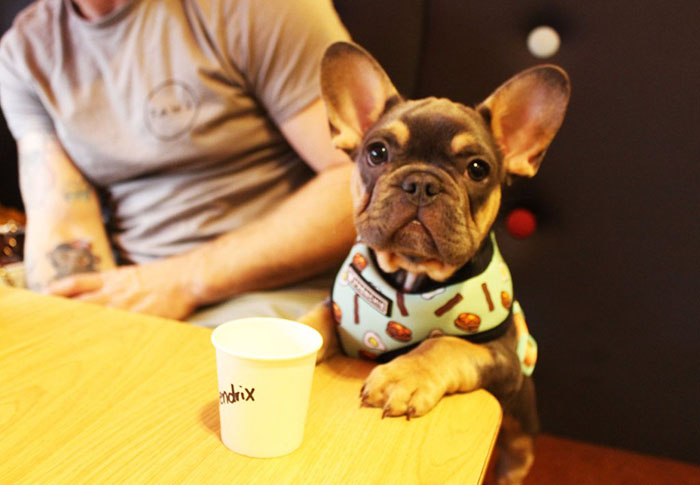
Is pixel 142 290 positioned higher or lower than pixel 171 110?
lower

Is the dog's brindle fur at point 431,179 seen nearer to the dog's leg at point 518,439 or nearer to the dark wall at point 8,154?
the dog's leg at point 518,439

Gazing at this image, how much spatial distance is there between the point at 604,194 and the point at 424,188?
44 cm

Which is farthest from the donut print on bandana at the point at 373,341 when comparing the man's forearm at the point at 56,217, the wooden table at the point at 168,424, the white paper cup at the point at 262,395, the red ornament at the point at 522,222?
the man's forearm at the point at 56,217

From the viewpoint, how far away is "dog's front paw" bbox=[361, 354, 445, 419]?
21.8 inches

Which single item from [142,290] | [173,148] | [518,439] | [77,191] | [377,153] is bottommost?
[518,439]

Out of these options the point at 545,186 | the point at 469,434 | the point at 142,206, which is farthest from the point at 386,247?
A: the point at 142,206

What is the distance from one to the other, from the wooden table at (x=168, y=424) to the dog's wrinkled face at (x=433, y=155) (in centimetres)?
17

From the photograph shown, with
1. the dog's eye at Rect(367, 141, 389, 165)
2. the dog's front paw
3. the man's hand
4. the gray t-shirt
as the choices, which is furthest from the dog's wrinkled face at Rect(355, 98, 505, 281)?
the man's hand

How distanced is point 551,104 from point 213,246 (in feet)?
2.13

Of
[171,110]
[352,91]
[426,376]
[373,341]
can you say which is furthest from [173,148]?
[426,376]

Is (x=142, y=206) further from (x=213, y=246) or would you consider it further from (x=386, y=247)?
(x=386, y=247)

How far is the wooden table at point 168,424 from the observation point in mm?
461

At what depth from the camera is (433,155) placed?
0.60 m

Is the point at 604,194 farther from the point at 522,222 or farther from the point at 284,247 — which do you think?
the point at 284,247
